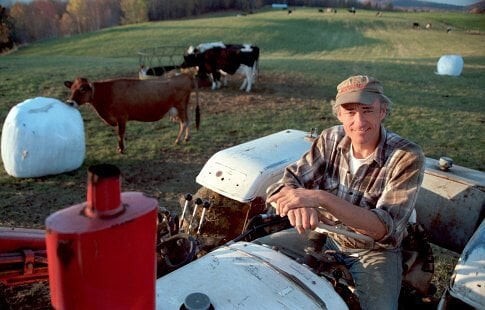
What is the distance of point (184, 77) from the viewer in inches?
325

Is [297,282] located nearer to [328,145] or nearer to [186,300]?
[186,300]

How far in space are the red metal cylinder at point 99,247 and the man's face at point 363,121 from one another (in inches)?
60.0

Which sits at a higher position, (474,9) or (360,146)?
(474,9)

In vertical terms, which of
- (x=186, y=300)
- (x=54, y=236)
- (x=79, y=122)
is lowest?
(x=79, y=122)

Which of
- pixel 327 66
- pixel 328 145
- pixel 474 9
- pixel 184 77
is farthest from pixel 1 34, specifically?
pixel 474 9

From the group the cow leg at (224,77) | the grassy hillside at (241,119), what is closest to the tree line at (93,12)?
the grassy hillside at (241,119)

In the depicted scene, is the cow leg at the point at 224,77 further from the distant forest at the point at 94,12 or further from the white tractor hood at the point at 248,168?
the distant forest at the point at 94,12

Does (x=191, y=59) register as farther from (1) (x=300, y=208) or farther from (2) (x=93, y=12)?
(2) (x=93, y=12)

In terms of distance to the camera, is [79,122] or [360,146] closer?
[360,146]

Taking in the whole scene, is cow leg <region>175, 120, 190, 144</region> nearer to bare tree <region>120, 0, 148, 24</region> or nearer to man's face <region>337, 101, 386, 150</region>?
man's face <region>337, 101, 386, 150</region>

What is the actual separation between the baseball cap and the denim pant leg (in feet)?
2.83

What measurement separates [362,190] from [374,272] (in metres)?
0.46

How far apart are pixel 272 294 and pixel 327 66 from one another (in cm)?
1688

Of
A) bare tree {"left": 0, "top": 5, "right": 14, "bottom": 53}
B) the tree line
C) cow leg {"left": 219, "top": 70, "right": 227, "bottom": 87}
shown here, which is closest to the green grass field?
cow leg {"left": 219, "top": 70, "right": 227, "bottom": 87}
